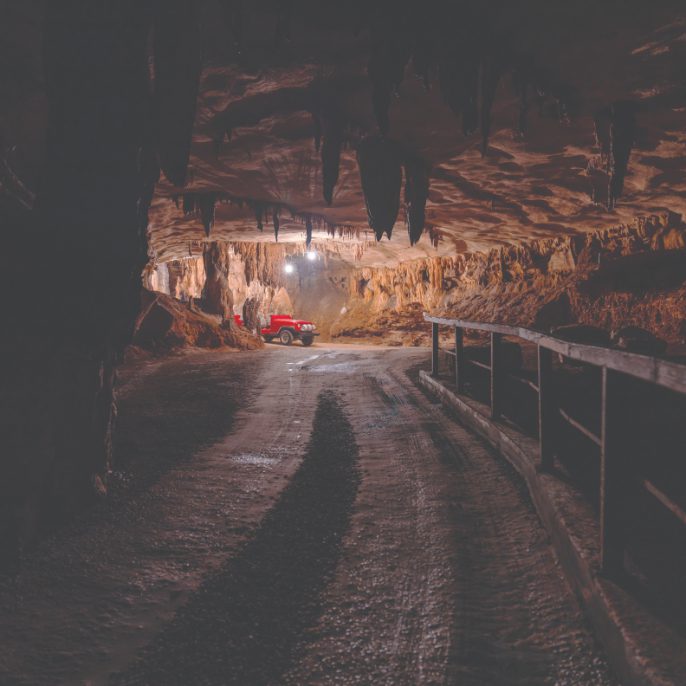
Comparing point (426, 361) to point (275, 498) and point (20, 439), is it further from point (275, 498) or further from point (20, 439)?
point (20, 439)

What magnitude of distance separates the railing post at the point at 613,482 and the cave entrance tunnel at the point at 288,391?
0.40 feet

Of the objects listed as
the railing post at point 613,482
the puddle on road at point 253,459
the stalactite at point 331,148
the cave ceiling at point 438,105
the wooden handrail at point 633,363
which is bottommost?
the puddle on road at point 253,459

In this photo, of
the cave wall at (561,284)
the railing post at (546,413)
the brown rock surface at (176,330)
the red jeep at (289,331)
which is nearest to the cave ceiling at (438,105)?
the cave wall at (561,284)

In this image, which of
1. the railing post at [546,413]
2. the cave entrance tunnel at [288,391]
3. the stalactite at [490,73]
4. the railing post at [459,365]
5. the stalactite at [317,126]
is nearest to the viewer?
the cave entrance tunnel at [288,391]

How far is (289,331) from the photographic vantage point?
2145 cm

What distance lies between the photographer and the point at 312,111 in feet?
22.4

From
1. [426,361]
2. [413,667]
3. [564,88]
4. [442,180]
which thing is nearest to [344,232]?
[442,180]

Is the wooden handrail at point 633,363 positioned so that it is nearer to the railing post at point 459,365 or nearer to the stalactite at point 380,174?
the railing post at point 459,365

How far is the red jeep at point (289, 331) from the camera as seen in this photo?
21375mm

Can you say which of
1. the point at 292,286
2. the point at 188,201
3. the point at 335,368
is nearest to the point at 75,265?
the point at 335,368

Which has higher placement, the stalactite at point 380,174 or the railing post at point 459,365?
the stalactite at point 380,174

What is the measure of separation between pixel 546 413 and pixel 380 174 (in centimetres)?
628

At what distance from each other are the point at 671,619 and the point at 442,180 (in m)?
9.63

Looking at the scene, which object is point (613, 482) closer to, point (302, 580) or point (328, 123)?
point (302, 580)
